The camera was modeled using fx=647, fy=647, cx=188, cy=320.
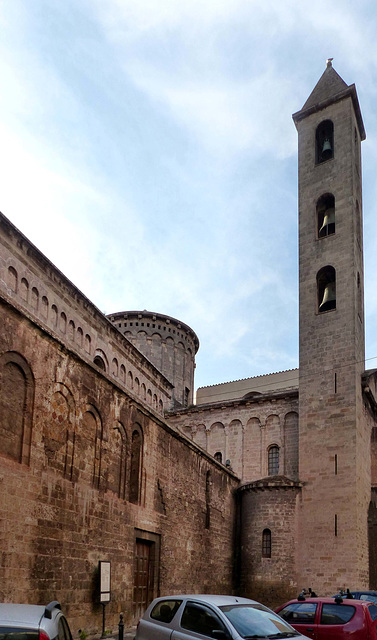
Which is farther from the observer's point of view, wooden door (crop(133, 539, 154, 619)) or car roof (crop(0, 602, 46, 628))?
wooden door (crop(133, 539, 154, 619))

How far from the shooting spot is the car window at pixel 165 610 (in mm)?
9016

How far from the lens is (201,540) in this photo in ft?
76.1

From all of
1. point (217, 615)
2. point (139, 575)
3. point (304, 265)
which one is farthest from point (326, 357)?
point (217, 615)

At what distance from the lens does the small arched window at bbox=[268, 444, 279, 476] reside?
3212 centimetres

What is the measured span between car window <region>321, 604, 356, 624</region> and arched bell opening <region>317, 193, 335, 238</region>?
23.9 m

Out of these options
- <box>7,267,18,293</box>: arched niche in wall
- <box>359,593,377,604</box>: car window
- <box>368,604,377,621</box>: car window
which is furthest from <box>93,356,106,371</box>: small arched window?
<box>368,604,377,621</box>: car window

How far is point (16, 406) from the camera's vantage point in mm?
12438

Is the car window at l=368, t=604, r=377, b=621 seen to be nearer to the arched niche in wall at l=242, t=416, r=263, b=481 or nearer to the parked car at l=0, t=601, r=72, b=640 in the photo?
the parked car at l=0, t=601, r=72, b=640

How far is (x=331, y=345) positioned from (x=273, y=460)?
6714 mm

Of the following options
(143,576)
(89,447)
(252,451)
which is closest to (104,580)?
(89,447)

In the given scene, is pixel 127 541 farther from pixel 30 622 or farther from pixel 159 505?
pixel 30 622

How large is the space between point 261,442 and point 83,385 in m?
19.7

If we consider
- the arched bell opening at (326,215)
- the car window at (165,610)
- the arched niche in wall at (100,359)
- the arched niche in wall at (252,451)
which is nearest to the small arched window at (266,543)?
the arched niche in wall at (252,451)

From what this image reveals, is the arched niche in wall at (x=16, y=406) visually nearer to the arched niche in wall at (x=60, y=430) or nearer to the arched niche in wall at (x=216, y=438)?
the arched niche in wall at (x=60, y=430)
